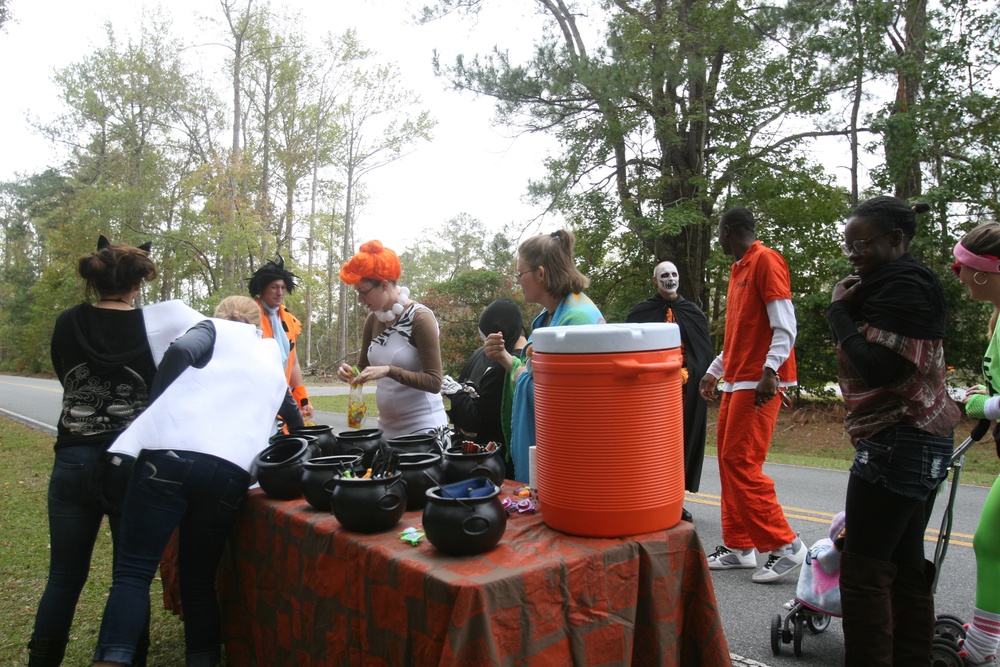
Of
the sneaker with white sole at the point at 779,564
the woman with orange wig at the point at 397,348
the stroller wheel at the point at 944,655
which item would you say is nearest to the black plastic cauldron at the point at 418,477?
the woman with orange wig at the point at 397,348

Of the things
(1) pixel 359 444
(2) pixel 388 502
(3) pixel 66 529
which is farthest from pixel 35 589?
(2) pixel 388 502

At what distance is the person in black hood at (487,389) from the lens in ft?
11.8

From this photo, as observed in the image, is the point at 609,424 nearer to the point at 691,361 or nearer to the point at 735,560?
the point at 735,560

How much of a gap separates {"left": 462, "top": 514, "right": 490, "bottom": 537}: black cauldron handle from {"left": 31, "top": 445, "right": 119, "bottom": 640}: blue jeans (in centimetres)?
165

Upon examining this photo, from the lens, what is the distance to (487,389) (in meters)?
3.78

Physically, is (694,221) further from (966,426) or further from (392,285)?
(392,285)

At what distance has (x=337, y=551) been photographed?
6.75 feet

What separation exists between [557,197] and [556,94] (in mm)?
2163

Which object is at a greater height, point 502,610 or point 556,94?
point 556,94

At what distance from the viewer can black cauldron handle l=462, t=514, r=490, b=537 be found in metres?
1.80

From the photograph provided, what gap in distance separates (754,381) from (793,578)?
1.23 m

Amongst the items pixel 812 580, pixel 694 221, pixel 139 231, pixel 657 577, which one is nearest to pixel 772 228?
pixel 694 221

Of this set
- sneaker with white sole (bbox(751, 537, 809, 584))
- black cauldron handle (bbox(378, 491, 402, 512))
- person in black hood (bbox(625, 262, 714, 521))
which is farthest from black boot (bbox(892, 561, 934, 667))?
person in black hood (bbox(625, 262, 714, 521))

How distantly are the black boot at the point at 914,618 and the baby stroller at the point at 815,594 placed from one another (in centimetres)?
28
